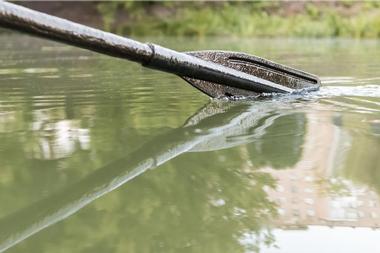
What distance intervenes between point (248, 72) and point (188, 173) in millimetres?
1901

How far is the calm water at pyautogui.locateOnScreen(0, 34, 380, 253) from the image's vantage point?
211cm

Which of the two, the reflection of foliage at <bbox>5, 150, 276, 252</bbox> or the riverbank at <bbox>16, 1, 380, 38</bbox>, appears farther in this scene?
the riverbank at <bbox>16, 1, 380, 38</bbox>

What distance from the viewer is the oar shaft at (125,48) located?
306cm

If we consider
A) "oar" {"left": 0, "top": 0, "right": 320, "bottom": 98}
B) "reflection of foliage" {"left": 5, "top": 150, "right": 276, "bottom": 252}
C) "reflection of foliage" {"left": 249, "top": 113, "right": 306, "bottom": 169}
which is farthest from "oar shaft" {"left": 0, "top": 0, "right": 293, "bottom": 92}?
"reflection of foliage" {"left": 5, "top": 150, "right": 276, "bottom": 252}

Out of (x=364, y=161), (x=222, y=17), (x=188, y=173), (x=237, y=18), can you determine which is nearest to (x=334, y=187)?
(x=364, y=161)

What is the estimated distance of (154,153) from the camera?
315 centimetres

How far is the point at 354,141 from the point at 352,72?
3680 millimetres

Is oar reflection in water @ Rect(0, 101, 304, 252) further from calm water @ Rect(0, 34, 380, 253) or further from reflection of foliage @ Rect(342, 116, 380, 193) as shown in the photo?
reflection of foliage @ Rect(342, 116, 380, 193)

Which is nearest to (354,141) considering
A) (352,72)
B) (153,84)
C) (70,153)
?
(70,153)

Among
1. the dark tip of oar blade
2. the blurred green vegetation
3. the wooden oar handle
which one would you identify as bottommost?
A: the blurred green vegetation

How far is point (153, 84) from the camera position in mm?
5691

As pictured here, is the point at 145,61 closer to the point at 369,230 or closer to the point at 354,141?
the point at 354,141

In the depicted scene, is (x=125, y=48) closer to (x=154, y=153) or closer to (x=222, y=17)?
(x=154, y=153)

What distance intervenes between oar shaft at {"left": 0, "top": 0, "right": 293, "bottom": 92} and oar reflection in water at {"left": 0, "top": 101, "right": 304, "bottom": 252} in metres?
0.20
